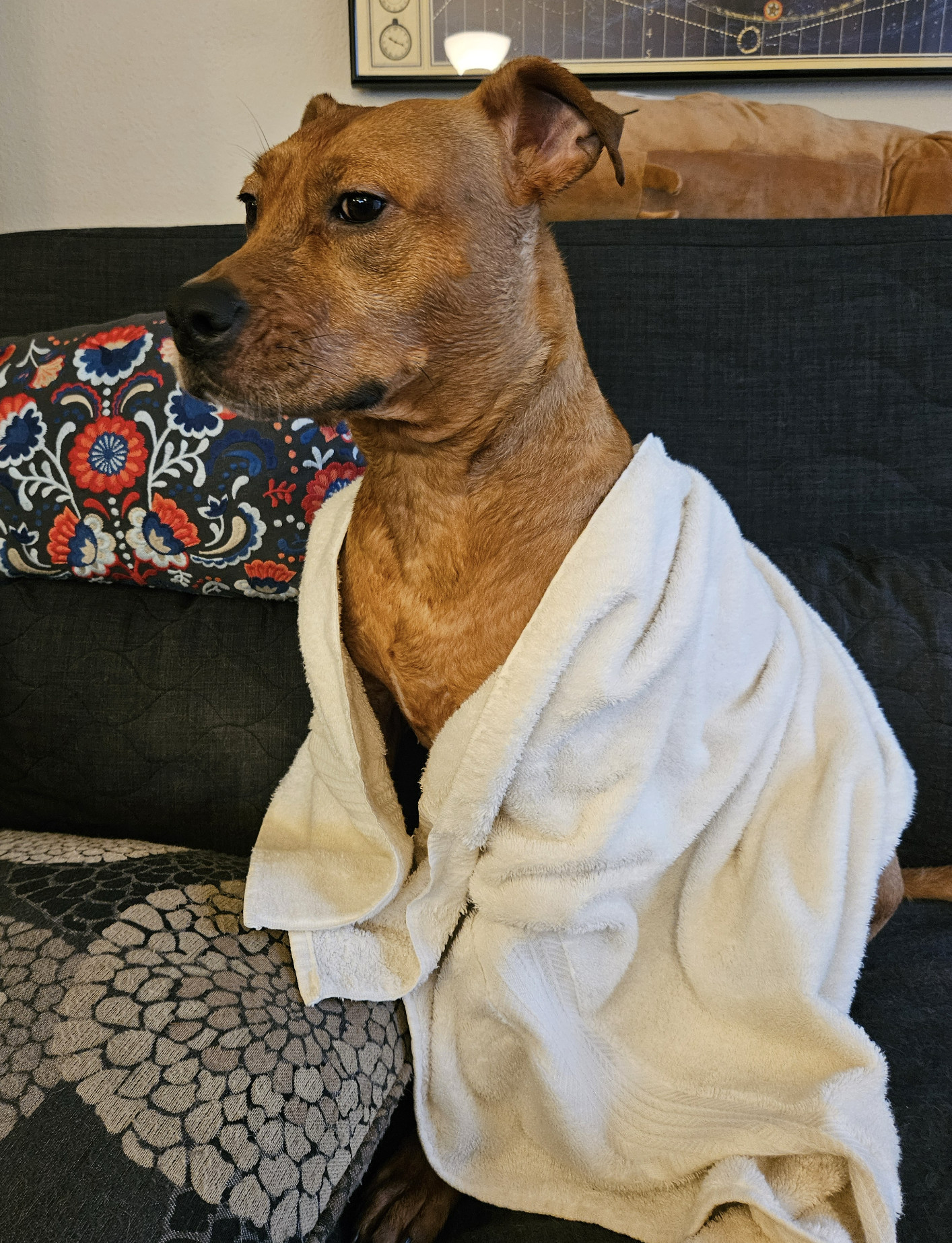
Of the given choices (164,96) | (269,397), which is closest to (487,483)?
(269,397)

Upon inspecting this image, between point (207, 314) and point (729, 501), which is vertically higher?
point (207, 314)

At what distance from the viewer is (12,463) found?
147 cm

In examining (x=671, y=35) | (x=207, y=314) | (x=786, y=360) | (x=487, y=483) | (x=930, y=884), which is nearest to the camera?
(x=207, y=314)

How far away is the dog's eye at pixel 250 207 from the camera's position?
105cm

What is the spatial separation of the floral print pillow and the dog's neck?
412mm

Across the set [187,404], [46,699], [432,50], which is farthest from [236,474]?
[432,50]

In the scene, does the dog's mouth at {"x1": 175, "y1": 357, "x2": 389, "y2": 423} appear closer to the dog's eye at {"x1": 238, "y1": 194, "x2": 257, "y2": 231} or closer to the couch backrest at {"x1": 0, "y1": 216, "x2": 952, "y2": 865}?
the dog's eye at {"x1": 238, "y1": 194, "x2": 257, "y2": 231}

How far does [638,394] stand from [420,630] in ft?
2.46

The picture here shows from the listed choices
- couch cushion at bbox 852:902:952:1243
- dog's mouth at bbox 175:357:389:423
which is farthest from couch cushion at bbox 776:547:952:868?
dog's mouth at bbox 175:357:389:423

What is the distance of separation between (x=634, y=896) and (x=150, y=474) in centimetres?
101

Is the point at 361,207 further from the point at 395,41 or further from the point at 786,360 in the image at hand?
the point at 395,41

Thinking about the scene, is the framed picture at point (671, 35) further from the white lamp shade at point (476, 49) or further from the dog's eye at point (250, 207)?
the dog's eye at point (250, 207)

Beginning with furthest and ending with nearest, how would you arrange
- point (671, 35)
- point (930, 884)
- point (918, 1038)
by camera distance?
point (671, 35), point (930, 884), point (918, 1038)

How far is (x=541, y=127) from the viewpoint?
1.01 meters
